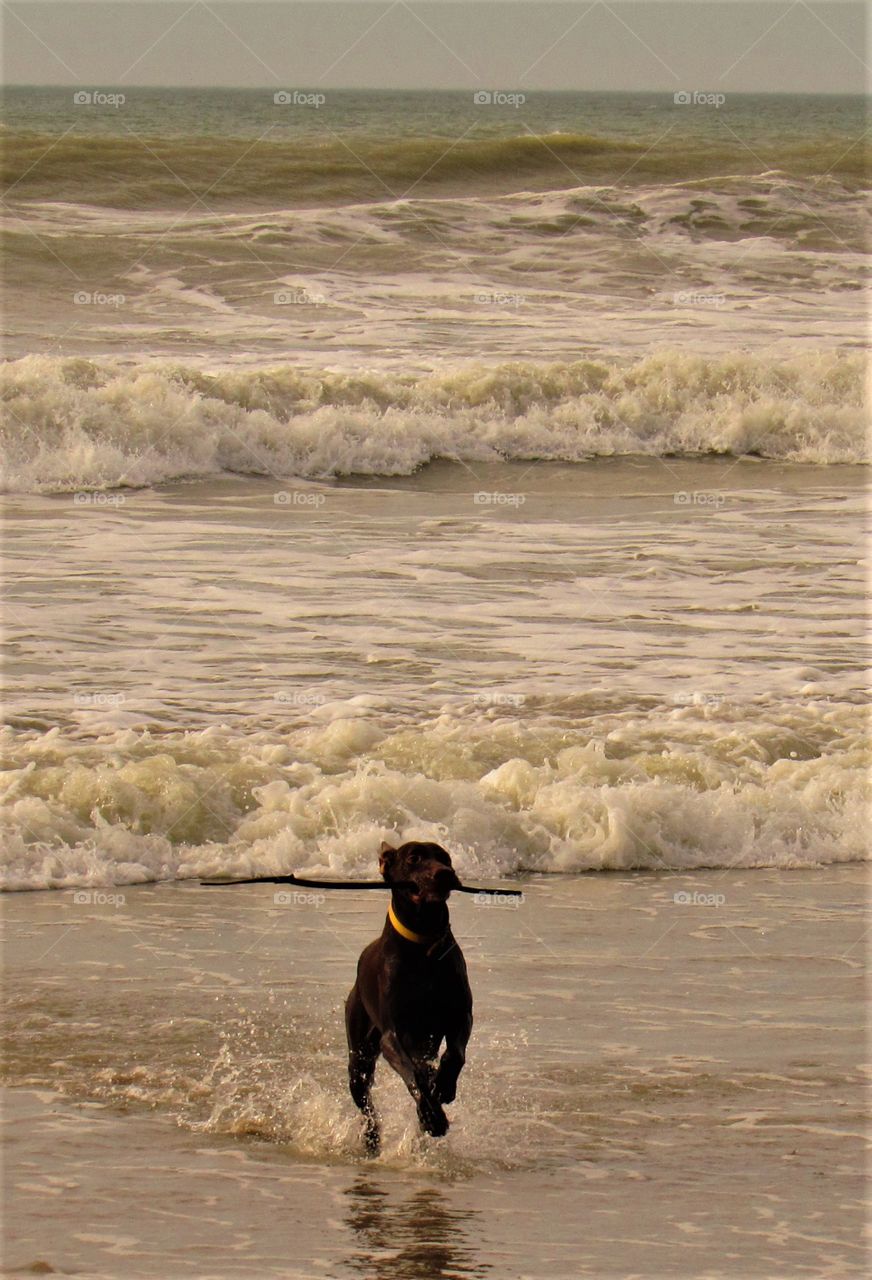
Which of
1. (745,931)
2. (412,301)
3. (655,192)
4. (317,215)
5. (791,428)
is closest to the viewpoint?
(745,931)

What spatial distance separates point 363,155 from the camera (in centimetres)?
3962

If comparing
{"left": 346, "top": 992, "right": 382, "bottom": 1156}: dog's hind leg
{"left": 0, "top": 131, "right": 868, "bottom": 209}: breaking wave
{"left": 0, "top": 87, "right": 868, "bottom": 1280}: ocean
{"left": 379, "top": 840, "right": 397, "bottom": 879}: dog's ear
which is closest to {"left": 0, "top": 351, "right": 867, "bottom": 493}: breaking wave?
{"left": 0, "top": 87, "right": 868, "bottom": 1280}: ocean

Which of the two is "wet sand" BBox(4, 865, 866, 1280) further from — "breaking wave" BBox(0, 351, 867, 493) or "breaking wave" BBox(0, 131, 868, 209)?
"breaking wave" BBox(0, 131, 868, 209)

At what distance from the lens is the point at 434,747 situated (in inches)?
382

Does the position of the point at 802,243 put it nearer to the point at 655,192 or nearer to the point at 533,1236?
the point at 655,192

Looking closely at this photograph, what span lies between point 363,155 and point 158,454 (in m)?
21.8

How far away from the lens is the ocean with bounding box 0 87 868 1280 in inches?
203

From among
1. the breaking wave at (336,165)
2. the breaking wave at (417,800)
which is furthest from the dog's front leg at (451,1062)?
the breaking wave at (336,165)

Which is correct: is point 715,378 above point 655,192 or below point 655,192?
below

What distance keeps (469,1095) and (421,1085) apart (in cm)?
72

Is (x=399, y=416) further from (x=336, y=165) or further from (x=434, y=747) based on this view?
Result: (x=336, y=165)

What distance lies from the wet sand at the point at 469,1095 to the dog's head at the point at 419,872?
77 centimetres

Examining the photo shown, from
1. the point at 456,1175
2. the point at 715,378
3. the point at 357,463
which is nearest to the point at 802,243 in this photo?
the point at 715,378

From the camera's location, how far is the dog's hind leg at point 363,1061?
5379 mm
